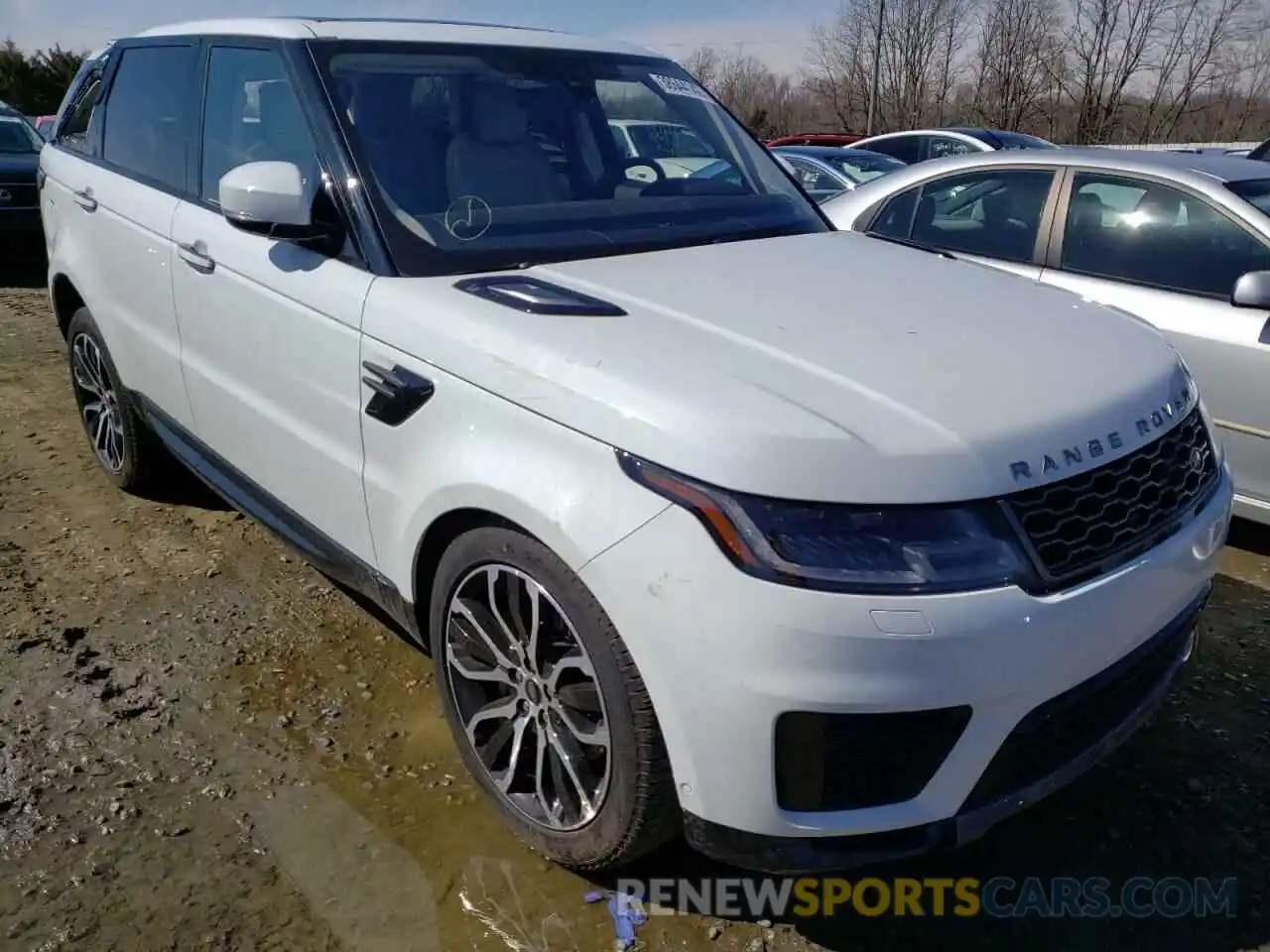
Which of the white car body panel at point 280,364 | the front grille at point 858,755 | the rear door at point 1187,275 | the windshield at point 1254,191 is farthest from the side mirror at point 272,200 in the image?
the windshield at point 1254,191

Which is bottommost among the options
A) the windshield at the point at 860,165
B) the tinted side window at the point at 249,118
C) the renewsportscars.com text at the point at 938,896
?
the renewsportscars.com text at the point at 938,896

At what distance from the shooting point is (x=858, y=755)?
1.91 metres

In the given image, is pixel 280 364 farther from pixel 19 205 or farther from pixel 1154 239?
pixel 19 205

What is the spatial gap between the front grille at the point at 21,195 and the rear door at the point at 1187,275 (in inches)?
354

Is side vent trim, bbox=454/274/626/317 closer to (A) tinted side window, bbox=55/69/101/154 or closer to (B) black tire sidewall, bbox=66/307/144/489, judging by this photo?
(B) black tire sidewall, bbox=66/307/144/489

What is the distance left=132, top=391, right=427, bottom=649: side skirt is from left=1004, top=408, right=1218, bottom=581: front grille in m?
1.50

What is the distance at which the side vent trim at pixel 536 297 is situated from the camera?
2297 mm

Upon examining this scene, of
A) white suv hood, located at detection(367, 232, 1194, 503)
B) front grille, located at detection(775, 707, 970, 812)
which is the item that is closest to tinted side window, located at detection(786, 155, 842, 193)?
white suv hood, located at detection(367, 232, 1194, 503)

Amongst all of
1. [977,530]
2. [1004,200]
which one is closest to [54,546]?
[977,530]

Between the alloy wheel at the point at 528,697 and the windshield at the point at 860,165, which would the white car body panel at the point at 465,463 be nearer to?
the alloy wheel at the point at 528,697

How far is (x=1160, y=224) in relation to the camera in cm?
439

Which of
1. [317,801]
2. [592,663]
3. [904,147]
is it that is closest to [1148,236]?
[592,663]

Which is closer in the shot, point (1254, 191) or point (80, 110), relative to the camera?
point (1254, 191)

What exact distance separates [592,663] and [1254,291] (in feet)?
10.4
